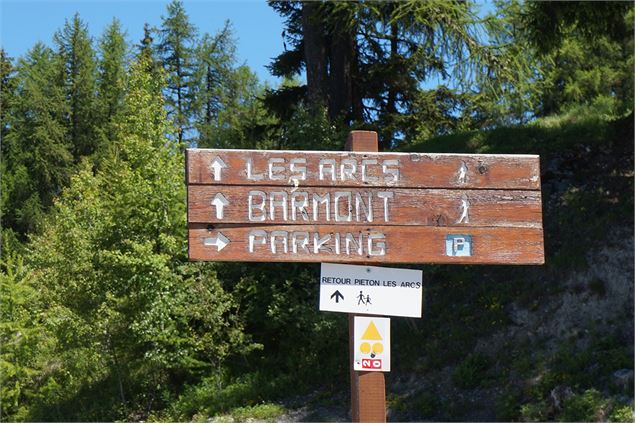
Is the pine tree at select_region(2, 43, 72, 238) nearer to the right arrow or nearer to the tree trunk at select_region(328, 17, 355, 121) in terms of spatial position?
the tree trunk at select_region(328, 17, 355, 121)

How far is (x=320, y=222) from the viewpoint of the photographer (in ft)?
16.3

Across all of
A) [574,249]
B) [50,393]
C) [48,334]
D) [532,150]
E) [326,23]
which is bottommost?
[50,393]

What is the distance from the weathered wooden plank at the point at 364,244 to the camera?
491 cm

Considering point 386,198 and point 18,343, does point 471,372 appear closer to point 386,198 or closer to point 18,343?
point 386,198

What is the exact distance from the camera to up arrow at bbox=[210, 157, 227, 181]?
16.2 feet

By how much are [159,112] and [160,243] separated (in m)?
2.23

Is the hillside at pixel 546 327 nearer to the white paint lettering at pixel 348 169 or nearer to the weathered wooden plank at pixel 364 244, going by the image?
the weathered wooden plank at pixel 364 244

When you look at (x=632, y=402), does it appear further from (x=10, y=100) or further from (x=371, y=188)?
(x=10, y=100)

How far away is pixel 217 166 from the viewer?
4.96 m

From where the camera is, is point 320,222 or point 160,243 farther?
point 160,243

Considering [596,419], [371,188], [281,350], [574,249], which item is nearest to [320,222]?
[371,188]

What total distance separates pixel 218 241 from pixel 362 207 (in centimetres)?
83

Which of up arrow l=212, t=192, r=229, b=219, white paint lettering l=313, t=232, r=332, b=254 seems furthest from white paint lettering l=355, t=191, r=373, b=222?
up arrow l=212, t=192, r=229, b=219

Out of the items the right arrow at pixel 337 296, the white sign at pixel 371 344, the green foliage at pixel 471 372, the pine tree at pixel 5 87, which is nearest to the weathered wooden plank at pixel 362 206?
the right arrow at pixel 337 296
